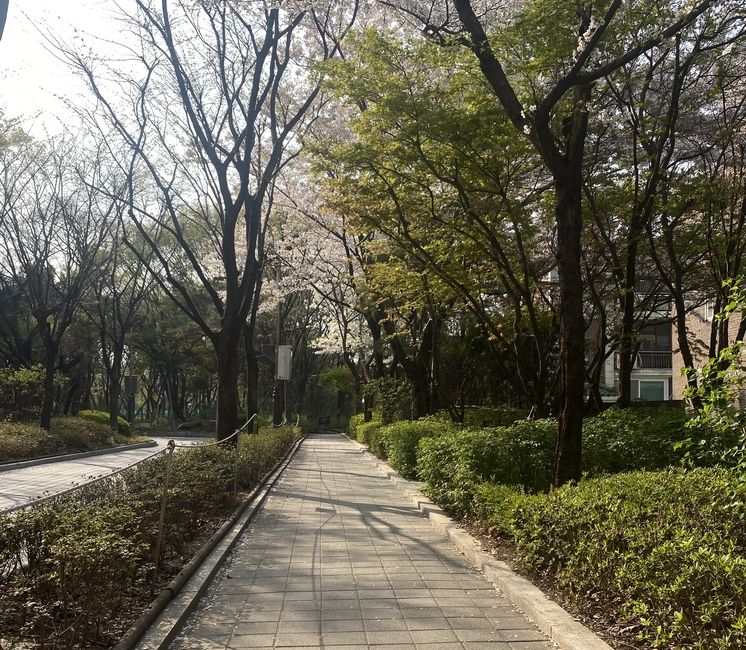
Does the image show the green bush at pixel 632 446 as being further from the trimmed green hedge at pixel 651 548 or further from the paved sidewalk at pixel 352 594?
the paved sidewalk at pixel 352 594

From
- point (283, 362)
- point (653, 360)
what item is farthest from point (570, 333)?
point (653, 360)

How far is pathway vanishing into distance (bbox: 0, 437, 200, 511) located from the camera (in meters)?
12.5

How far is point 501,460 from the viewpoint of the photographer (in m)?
8.69

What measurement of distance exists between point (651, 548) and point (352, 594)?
253cm

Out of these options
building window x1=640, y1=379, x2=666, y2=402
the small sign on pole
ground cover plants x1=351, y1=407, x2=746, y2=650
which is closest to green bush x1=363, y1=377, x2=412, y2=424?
the small sign on pole

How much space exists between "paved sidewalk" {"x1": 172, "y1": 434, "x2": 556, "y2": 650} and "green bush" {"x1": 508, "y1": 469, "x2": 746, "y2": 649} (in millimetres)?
544

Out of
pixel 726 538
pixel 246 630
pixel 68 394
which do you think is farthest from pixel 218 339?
pixel 68 394

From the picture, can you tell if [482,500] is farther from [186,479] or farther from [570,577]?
[186,479]

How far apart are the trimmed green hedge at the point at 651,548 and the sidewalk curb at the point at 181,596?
2.71 m

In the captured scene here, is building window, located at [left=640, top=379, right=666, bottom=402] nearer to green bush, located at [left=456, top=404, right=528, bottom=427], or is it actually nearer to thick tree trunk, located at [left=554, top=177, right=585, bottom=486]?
green bush, located at [left=456, top=404, right=528, bottom=427]

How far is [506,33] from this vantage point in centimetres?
941

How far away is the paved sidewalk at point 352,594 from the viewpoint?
4875mm

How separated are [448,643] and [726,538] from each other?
184 cm

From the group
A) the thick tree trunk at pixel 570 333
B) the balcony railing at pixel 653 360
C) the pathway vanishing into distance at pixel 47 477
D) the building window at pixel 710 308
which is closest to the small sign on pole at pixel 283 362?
the pathway vanishing into distance at pixel 47 477
